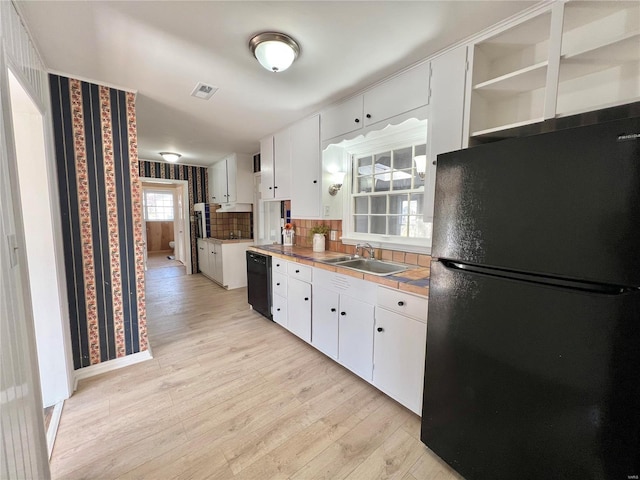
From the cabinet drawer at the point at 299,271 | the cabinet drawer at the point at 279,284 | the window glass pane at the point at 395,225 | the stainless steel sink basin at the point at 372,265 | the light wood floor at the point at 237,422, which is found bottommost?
the light wood floor at the point at 237,422

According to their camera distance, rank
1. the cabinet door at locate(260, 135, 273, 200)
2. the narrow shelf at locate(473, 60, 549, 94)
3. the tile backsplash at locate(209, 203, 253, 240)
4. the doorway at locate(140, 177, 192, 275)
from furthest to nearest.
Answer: the doorway at locate(140, 177, 192, 275), the tile backsplash at locate(209, 203, 253, 240), the cabinet door at locate(260, 135, 273, 200), the narrow shelf at locate(473, 60, 549, 94)

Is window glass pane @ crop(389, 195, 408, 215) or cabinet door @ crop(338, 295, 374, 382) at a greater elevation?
window glass pane @ crop(389, 195, 408, 215)

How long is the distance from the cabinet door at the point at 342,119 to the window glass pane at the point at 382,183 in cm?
58

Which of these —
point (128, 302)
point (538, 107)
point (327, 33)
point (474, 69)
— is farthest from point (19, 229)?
point (538, 107)

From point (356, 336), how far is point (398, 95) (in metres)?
1.86

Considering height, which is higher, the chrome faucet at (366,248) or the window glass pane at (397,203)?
the window glass pane at (397,203)

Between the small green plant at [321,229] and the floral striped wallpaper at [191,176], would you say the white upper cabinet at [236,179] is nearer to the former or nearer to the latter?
the floral striped wallpaper at [191,176]

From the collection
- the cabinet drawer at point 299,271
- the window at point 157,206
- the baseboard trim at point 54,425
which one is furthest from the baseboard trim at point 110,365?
the window at point 157,206

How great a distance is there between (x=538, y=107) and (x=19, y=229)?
8.74ft

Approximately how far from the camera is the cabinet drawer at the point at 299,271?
246 cm

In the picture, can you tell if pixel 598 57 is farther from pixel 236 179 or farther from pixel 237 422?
pixel 236 179

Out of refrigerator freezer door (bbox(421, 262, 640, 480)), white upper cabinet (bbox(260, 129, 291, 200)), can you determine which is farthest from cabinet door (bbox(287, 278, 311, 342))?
refrigerator freezer door (bbox(421, 262, 640, 480))

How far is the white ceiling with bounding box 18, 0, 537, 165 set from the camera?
1312 mm

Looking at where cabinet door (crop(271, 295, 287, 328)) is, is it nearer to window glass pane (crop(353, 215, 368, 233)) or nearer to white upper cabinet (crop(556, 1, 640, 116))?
window glass pane (crop(353, 215, 368, 233))
